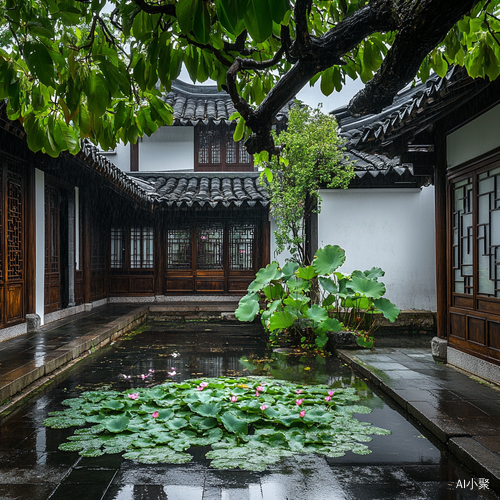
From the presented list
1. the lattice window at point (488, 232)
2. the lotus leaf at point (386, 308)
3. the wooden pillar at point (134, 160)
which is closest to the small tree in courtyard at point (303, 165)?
the lotus leaf at point (386, 308)

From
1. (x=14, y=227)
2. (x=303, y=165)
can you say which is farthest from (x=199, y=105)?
(x=14, y=227)

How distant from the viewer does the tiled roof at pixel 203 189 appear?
12.0 meters

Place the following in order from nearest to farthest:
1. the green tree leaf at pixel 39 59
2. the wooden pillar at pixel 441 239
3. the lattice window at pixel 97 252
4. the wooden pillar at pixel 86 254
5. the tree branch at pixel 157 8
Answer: the green tree leaf at pixel 39 59 → the tree branch at pixel 157 8 → the wooden pillar at pixel 441 239 → the wooden pillar at pixel 86 254 → the lattice window at pixel 97 252

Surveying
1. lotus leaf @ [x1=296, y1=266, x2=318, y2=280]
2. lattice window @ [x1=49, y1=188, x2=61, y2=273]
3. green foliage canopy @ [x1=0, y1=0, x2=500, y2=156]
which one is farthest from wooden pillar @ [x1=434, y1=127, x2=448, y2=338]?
lattice window @ [x1=49, y1=188, x2=61, y2=273]

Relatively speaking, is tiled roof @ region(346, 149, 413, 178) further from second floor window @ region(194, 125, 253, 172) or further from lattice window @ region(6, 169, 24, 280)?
lattice window @ region(6, 169, 24, 280)

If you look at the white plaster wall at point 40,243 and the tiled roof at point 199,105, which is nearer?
the white plaster wall at point 40,243

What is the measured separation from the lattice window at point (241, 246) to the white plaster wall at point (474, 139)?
752cm

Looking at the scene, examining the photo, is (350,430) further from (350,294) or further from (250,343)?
(250,343)

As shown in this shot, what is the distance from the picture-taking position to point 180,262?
44.3ft

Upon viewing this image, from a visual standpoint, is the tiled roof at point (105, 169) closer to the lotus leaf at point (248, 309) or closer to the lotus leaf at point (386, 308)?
the lotus leaf at point (248, 309)

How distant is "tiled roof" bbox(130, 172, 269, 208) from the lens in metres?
12.0

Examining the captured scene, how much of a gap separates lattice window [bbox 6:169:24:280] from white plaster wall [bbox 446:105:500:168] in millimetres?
6639

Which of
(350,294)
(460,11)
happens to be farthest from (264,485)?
(350,294)

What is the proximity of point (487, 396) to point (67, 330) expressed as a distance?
6.64 meters
